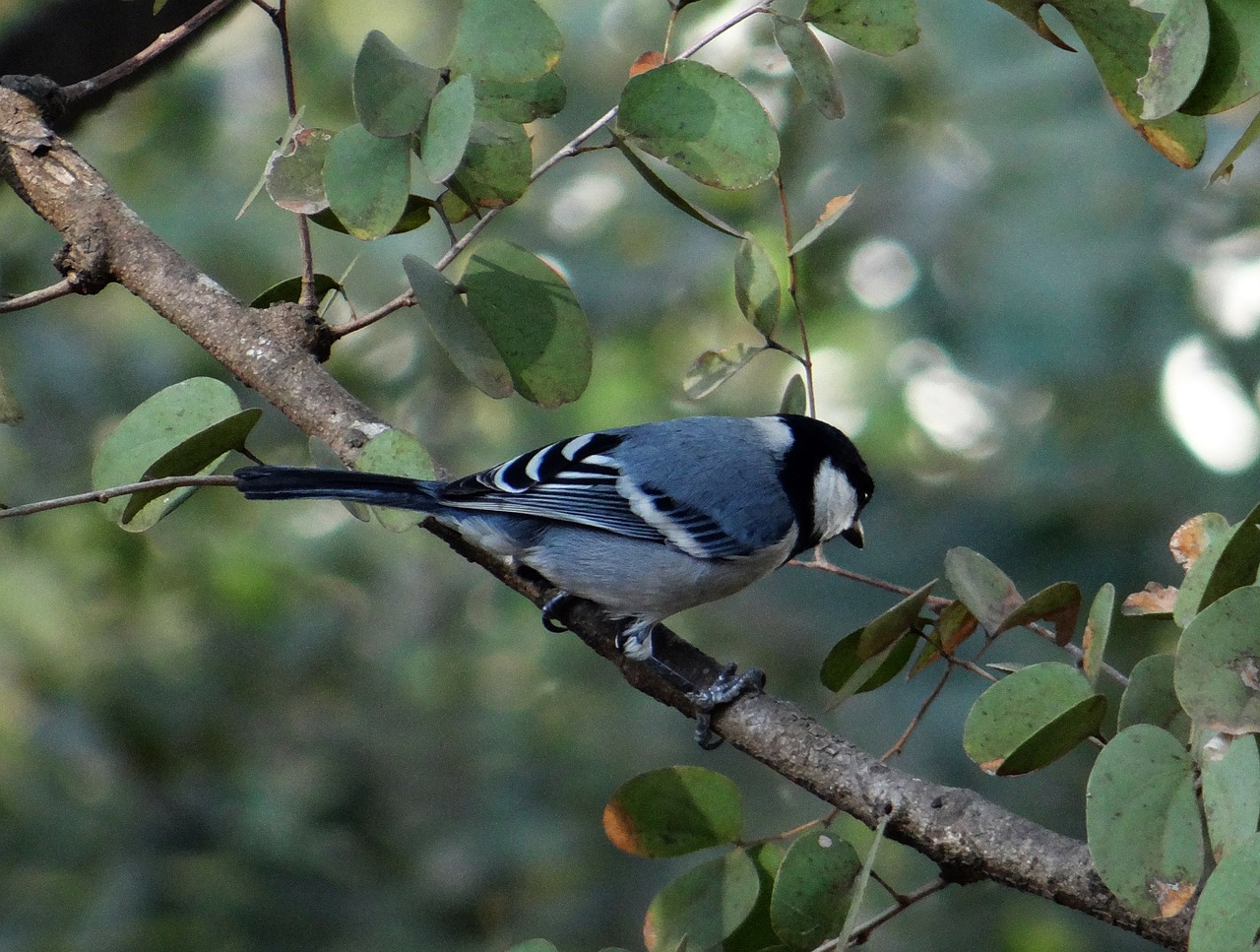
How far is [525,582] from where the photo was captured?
2088mm

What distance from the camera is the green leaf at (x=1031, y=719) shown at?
4.24 feet

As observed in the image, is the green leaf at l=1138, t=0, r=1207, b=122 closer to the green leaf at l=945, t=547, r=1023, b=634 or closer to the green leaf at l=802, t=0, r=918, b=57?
the green leaf at l=802, t=0, r=918, b=57

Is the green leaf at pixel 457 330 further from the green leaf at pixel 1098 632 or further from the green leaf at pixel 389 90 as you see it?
the green leaf at pixel 1098 632

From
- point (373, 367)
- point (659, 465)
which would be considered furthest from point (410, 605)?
point (659, 465)

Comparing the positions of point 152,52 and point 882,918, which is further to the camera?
point 152,52

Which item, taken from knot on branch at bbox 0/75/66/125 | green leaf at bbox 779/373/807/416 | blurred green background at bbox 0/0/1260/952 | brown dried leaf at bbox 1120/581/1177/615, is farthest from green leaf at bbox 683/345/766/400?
blurred green background at bbox 0/0/1260/952

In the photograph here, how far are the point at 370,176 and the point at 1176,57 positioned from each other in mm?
917

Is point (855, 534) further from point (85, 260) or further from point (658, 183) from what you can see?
point (85, 260)

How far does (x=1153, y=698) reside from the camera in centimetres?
130

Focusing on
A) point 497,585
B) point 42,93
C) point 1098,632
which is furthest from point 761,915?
point 497,585

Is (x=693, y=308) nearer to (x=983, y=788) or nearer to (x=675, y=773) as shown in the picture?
(x=983, y=788)

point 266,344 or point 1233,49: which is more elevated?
point 1233,49

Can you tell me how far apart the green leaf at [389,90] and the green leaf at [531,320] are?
312 millimetres

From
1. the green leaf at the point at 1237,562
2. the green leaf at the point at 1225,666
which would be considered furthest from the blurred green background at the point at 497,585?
the green leaf at the point at 1225,666
